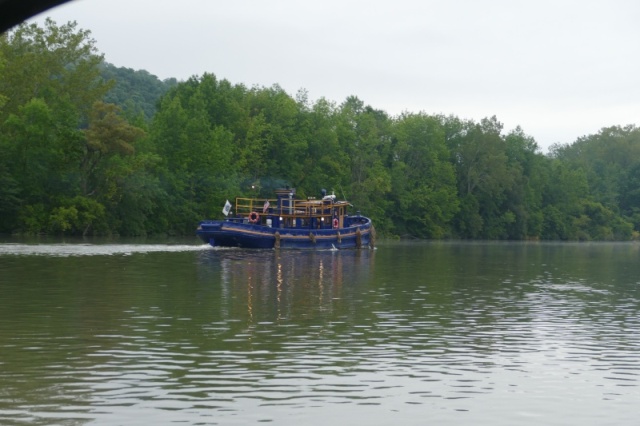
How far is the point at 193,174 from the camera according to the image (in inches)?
4053

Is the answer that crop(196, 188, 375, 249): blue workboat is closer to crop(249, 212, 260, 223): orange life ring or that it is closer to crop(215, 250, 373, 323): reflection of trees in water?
crop(249, 212, 260, 223): orange life ring

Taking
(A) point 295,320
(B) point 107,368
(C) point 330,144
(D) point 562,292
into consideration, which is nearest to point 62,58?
(C) point 330,144

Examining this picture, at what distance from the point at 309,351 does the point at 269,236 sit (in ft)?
171

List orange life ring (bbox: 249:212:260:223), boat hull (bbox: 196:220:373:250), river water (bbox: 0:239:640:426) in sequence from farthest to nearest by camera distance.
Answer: orange life ring (bbox: 249:212:260:223) < boat hull (bbox: 196:220:373:250) < river water (bbox: 0:239:640:426)

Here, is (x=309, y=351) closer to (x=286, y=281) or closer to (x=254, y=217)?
(x=286, y=281)

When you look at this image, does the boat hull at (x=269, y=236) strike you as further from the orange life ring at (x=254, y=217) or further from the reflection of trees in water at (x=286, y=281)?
the orange life ring at (x=254, y=217)

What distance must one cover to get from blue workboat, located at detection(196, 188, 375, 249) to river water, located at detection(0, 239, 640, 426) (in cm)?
2795

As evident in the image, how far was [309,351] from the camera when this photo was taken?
21625 mm

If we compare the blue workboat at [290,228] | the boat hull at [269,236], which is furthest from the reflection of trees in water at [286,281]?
the blue workboat at [290,228]

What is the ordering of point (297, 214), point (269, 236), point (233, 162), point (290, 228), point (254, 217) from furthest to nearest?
1. point (233, 162)
2. point (297, 214)
3. point (254, 217)
4. point (290, 228)
5. point (269, 236)

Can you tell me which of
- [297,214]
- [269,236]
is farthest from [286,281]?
[297,214]

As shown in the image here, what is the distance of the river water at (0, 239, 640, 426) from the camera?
15516mm

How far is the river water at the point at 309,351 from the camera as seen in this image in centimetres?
1552

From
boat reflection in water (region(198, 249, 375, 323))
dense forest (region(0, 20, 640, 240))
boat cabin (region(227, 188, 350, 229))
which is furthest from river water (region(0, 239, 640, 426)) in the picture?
dense forest (region(0, 20, 640, 240))
